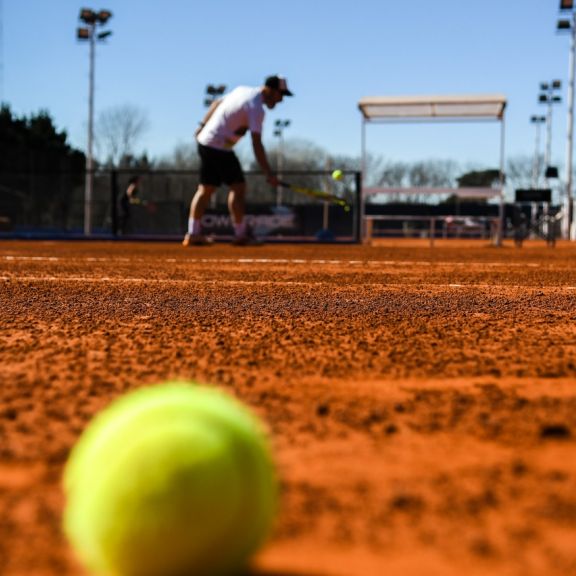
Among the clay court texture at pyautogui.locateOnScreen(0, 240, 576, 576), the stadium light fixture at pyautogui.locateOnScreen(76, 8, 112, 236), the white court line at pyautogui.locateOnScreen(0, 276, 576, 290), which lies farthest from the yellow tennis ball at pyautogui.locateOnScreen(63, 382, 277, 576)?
the stadium light fixture at pyautogui.locateOnScreen(76, 8, 112, 236)

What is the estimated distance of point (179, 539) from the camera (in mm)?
1153

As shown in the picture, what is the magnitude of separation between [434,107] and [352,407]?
47.9 ft

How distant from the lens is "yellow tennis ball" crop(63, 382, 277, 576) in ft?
3.78

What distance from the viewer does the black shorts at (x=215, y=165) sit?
9.95 meters

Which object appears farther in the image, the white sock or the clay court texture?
the white sock

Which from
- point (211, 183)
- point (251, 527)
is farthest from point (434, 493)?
point (211, 183)

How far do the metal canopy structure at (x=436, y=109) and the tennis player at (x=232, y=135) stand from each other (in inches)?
251

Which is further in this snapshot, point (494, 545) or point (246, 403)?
point (246, 403)

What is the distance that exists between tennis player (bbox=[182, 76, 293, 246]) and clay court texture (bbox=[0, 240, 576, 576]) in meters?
4.81

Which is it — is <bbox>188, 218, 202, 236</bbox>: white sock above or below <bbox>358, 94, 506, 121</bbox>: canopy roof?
below

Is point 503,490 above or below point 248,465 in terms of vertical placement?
below

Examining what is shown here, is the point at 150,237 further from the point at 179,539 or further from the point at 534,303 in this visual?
the point at 179,539

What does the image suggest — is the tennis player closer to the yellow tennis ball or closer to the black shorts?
the black shorts

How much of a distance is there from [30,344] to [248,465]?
2.17 meters
